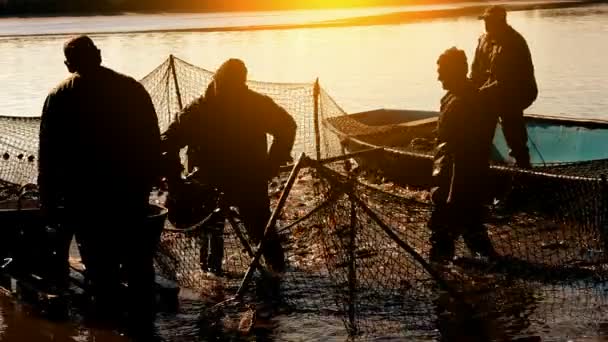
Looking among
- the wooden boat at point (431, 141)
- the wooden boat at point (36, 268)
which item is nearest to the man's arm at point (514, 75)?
the wooden boat at point (431, 141)

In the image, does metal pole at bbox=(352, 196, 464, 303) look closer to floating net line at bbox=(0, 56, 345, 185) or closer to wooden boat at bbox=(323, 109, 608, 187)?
wooden boat at bbox=(323, 109, 608, 187)

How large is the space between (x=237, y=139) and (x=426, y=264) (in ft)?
6.36

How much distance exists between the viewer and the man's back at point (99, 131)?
6551 mm

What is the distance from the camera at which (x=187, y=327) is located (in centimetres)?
745

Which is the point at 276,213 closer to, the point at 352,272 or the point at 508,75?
the point at 352,272

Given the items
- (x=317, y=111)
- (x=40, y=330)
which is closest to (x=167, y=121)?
(x=317, y=111)

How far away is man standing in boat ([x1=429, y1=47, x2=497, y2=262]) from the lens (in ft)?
25.8

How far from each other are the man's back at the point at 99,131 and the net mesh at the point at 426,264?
1.12 m

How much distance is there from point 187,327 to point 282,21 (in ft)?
166

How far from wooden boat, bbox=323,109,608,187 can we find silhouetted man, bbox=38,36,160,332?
454cm

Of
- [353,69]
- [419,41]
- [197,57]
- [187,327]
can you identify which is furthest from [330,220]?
[419,41]

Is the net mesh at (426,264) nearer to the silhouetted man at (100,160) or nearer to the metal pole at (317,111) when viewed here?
the silhouetted man at (100,160)

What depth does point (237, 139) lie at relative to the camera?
7.91 metres

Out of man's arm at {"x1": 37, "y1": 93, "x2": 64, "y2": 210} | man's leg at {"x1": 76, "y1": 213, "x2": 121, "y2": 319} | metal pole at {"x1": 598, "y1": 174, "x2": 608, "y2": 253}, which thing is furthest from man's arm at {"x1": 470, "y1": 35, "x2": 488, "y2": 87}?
man's arm at {"x1": 37, "y1": 93, "x2": 64, "y2": 210}
